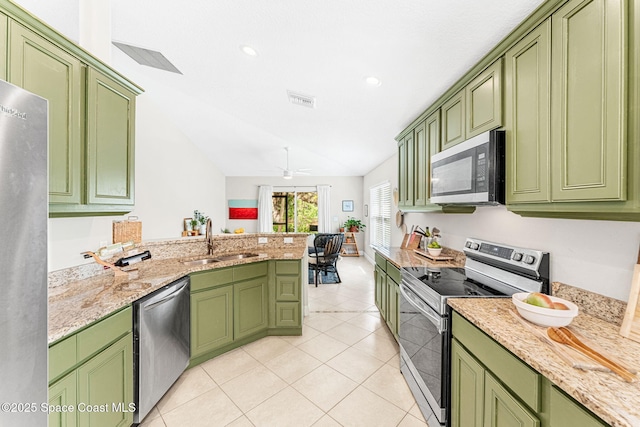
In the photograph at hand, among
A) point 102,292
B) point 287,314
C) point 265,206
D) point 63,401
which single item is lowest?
point 287,314

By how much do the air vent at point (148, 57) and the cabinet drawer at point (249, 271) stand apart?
2.56 m

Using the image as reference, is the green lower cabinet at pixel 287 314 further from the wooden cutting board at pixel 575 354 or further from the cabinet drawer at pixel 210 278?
the wooden cutting board at pixel 575 354

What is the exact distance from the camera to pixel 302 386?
1933 mm

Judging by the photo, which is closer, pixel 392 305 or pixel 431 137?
pixel 431 137

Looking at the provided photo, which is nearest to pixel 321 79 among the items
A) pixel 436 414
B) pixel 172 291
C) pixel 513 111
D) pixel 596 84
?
pixel 513 111

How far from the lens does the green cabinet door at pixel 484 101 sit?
1.45 m

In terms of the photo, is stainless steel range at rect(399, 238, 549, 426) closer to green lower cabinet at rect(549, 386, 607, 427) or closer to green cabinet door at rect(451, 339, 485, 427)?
green cabinet door at rect(451, 339, 485, 427)

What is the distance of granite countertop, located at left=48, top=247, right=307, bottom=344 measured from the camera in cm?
115

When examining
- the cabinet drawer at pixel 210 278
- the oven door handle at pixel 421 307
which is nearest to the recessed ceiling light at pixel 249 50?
the cabinet drawer at pixel 210 278

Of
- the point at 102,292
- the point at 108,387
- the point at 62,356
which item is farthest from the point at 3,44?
the point at 108,387

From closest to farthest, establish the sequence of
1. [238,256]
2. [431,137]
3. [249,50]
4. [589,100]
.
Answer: [589,100] < [249,50] < [431,137] < [238,256]

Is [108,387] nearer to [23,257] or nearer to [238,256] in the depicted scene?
[23,257]

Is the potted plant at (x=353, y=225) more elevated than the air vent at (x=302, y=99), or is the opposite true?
the air vent at (x=302, y=99)

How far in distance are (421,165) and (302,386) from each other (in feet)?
7.68
